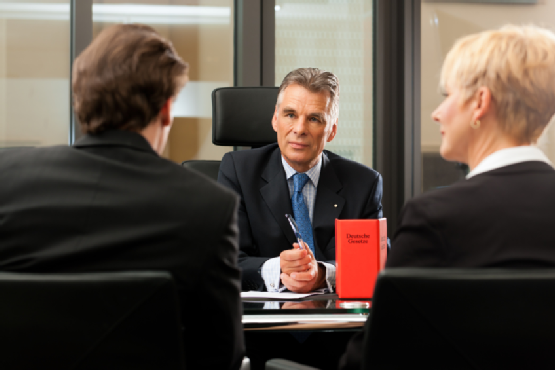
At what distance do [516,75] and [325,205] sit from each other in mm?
1057

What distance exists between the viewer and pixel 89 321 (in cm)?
82

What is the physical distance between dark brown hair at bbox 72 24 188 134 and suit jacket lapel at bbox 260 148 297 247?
100 centimetres

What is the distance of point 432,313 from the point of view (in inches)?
33.1

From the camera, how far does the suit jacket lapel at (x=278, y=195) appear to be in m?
2.00

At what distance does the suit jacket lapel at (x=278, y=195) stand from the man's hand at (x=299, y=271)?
40 centimetres

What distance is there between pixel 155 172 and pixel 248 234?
1.06m

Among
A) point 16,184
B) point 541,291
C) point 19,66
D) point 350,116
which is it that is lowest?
point 541,291

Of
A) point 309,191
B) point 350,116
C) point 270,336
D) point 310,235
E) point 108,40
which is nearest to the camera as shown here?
point 108,40

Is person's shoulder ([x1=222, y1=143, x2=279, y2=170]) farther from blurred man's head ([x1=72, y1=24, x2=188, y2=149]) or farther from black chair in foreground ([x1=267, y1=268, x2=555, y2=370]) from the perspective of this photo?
black chair in foreground ([x1=267, y1=268, x2=555, y2=370])

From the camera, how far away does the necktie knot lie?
6.88ft

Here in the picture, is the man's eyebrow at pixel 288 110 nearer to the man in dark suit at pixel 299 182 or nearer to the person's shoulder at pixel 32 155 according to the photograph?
the man in dark suit at pixel 299 182

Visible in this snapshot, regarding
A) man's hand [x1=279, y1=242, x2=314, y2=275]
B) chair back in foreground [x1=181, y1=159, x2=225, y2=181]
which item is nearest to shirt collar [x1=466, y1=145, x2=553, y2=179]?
man's hand [x1=279, y1=242, x2=314, y2=275]

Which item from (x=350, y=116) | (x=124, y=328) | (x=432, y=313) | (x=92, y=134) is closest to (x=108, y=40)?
(x=92, y=134)

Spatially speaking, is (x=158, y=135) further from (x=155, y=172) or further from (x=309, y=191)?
(x=309, y=191)
